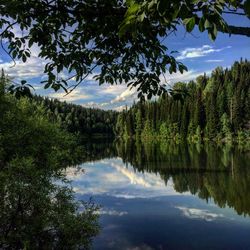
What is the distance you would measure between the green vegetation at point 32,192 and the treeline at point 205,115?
7380cm

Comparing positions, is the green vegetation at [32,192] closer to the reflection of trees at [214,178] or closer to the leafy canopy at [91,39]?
the leafy canopy at [91,39]

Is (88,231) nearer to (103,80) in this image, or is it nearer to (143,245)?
(143,245)

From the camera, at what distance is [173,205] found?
2827 centimetres

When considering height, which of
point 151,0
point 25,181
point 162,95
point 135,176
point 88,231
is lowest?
point 135,176

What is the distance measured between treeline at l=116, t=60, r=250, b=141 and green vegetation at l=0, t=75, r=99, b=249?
73.8 meters

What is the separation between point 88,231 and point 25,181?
342cm

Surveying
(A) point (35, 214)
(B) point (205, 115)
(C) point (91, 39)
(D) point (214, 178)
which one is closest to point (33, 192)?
(A) point (35, 214)

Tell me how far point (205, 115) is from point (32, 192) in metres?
108

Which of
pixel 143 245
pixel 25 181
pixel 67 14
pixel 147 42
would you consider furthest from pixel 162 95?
pixel 143 245

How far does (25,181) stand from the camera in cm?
1491

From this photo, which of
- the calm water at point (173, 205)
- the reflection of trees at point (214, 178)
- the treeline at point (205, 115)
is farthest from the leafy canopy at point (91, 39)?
the treeline at point (205, 115)

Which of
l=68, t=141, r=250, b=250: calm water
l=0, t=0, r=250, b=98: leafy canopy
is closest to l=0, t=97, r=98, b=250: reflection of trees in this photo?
l=68, t=141, r=250, b=250: calm water

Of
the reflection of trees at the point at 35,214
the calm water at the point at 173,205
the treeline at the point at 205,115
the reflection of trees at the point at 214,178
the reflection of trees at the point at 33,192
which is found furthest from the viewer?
the treeline at the point at 205,115

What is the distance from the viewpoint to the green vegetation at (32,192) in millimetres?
14602
